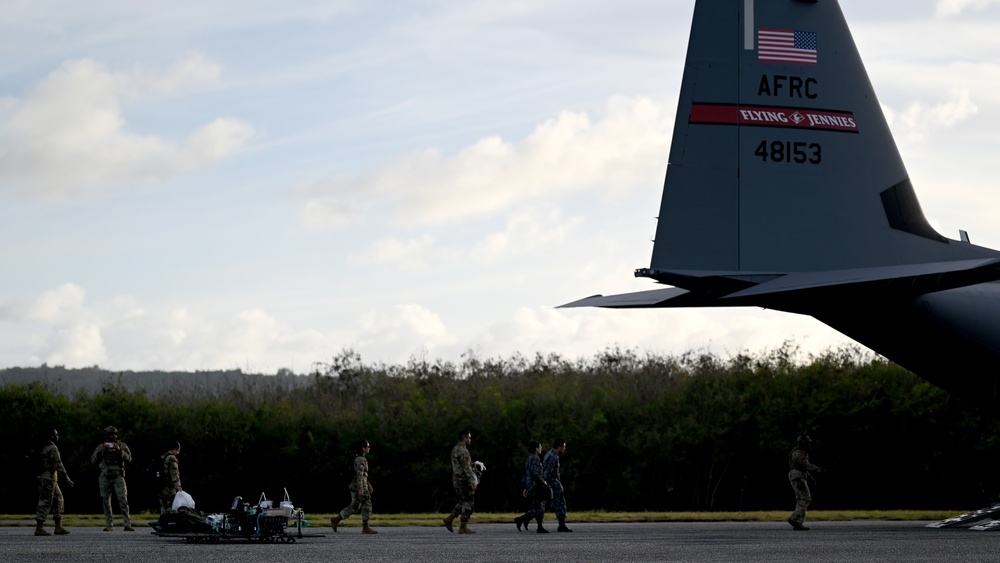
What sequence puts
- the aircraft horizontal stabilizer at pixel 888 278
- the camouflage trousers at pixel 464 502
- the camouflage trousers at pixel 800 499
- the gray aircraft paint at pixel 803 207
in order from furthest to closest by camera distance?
the camouflage trousers at pixel 800 499, the camouflage trousers at pixel 464 502, the gray aircraft paint at pixel 803 207, the aircraft horizontal stabilizer at pixel 888 278

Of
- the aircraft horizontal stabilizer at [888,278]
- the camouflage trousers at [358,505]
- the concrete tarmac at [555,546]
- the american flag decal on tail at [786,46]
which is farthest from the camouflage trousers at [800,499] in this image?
the american flag decal on tail at [786,46]

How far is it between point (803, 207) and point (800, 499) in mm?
6747

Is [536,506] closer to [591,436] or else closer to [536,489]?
[536,489]

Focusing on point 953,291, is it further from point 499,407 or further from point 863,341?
point 499,407

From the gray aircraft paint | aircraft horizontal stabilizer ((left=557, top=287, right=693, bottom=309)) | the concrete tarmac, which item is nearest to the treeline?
the concrete tarmac

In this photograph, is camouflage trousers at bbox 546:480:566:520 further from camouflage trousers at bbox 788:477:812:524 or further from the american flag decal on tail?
the american flag decal on tail

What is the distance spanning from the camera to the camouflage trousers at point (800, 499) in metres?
22.4

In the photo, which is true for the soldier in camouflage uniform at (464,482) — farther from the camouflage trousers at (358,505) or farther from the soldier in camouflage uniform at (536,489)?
the camouflage trousers at (358,505)

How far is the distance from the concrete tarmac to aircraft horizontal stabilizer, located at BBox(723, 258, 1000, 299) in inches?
146

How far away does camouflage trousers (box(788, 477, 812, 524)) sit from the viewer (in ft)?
73.5

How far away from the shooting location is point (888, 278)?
16.7 m

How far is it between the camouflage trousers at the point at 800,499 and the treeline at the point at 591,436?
12757 mm

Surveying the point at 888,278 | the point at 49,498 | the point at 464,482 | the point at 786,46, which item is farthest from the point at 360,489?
the point at 786,46

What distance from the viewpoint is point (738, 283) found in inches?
694
